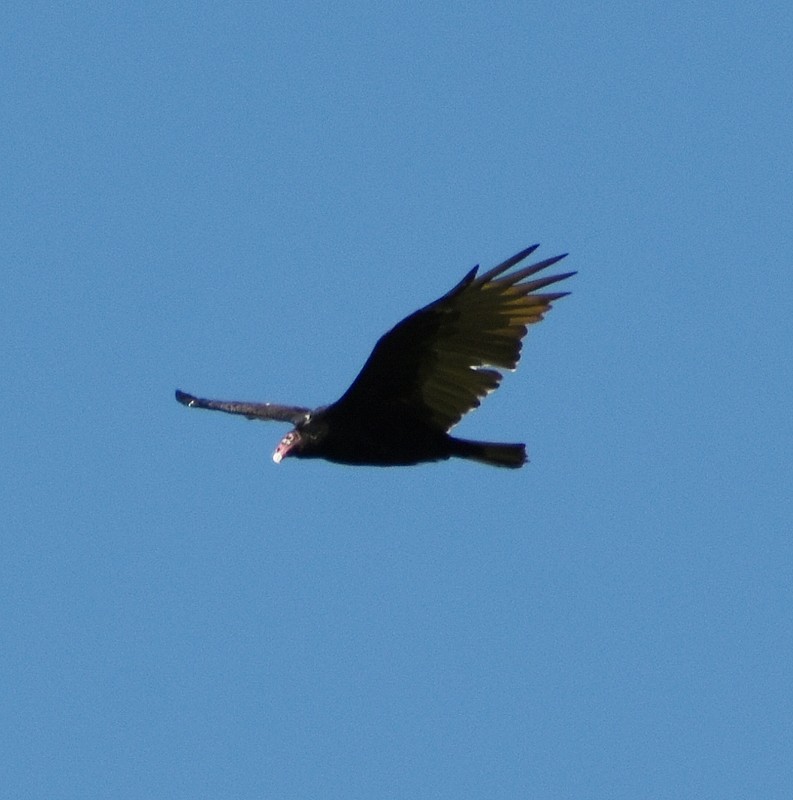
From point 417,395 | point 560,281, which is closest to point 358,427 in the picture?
point 417,395

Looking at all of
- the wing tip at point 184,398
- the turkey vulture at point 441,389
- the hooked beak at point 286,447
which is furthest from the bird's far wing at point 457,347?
the wing tip at point 184,398

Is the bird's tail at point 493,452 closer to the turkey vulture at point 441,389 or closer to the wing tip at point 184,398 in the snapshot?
the turkey vulture at point 441,389

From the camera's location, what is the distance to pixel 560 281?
1577 centimetres

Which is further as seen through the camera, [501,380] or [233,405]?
[233,405]

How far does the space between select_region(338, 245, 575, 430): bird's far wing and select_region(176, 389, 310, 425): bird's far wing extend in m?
1.03

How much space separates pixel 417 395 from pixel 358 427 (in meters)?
0.46

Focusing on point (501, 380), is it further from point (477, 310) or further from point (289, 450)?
point (289, 450)

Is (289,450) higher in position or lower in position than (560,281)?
lower

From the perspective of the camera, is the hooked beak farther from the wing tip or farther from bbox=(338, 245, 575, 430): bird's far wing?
the wing tip

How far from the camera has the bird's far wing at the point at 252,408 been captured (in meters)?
16.8

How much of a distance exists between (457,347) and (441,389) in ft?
1.08

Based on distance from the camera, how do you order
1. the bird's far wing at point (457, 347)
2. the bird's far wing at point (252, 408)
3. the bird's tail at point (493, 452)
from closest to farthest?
the bird's far wing at point (457, 347) → the bird's tail at point (493, 452) → the bird's far wing at point (252, 408)

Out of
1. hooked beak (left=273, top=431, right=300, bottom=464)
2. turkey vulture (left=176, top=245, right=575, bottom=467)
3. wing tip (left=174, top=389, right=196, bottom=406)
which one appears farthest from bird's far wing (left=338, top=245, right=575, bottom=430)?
wing tip (left=174, top=389, right=196, bottom=406)

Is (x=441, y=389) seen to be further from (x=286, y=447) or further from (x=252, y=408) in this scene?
(x=252, y=408)
